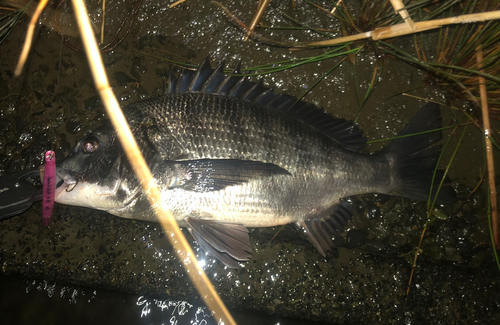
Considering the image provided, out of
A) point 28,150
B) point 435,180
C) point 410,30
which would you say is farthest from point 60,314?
point 410,30

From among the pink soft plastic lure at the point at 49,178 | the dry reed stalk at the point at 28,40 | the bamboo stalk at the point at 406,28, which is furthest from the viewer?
the dry reed stalk at the point at 28,40

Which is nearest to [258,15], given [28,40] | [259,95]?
[259,95]

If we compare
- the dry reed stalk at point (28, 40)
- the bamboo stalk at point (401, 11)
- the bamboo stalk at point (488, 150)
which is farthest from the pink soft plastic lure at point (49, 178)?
the bamboo stalk at point (488, 150)

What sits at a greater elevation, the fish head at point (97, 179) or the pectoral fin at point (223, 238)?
the fish head at point (97, 179)

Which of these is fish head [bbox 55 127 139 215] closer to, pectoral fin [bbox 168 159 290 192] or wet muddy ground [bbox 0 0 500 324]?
pectoral fin [bbox 168 159 290 192]

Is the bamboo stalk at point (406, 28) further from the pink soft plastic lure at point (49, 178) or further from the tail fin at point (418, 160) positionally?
the pink soft plastic lure at point (49, 178)

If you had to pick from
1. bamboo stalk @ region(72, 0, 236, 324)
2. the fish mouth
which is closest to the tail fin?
bamboo stalk @ region(72, 0, 236, 324)

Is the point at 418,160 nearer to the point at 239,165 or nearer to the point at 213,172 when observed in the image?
the point at 239,165

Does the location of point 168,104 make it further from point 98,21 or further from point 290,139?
point 98,21
